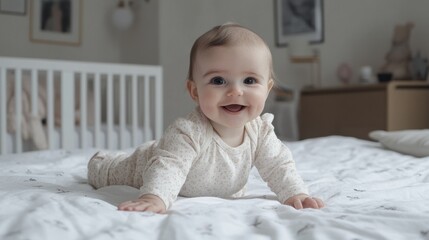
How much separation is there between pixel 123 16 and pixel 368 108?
2.26 m

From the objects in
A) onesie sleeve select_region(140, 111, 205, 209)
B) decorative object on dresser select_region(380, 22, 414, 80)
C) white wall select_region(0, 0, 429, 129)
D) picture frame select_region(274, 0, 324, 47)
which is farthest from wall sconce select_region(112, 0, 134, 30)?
onesie sleeve select_region(140, 111, 205, 209)

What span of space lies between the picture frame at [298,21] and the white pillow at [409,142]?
1965mm

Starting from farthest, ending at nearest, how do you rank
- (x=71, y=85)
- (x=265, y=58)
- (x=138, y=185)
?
(x=71, y=85) < (x=138, y=185) < (x=265, y=58)

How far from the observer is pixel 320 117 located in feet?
11.4

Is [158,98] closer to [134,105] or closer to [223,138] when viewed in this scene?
[134,105]

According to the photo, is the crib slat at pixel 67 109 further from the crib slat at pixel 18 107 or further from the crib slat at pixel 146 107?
the crib slat at pixel 146 107

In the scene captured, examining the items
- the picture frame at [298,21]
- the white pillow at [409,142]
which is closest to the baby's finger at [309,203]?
the white pillow at [409,142]

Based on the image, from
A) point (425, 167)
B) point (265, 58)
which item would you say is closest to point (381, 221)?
point (265, 58)

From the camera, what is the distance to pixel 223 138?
0.99 m

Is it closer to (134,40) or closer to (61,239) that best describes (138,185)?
(61,239)

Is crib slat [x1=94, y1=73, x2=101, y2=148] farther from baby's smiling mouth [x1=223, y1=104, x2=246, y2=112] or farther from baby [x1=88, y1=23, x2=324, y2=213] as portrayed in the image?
baby's smiling mouth [x1=223, y1=104, x2=246, y2=112]

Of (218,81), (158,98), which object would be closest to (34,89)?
(158,98)

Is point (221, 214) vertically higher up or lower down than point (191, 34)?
lower down

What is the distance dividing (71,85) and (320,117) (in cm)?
166
